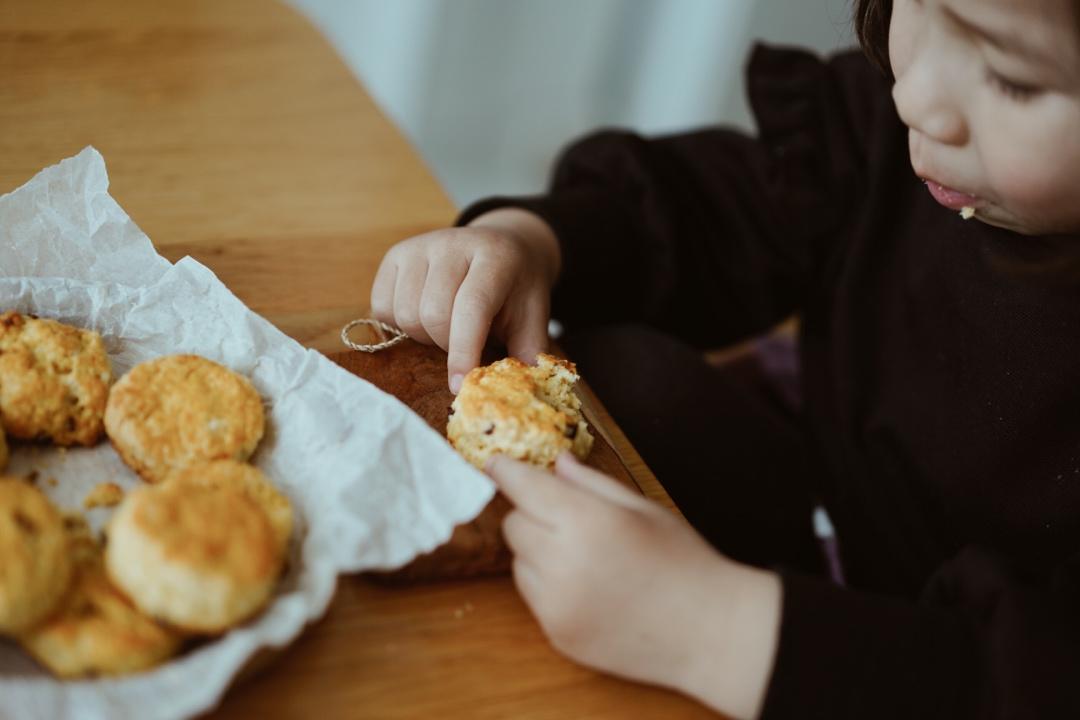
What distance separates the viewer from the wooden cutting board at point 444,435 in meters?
0.57

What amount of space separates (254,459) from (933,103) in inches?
20.7

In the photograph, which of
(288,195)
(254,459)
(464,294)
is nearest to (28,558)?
(254,459)

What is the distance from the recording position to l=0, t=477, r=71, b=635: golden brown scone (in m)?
0.46

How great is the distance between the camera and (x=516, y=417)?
0.62 metres

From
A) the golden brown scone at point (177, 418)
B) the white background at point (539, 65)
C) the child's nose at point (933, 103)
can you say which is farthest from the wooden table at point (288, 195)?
the white background at point (539, 65)

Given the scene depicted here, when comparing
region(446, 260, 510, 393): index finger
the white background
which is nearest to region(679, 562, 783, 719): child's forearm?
region(446, 260, 510, 393): index finger

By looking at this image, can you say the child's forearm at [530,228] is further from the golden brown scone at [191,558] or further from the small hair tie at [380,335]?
the golden brown scone at [191,558]

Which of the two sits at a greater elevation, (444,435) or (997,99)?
(997,99)

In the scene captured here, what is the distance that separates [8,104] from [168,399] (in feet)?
1.63

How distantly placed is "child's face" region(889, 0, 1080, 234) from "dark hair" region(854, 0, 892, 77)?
0.33 ft

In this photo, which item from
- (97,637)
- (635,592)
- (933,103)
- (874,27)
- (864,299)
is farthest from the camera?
(864,299)

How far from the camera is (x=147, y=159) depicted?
896 millimetres

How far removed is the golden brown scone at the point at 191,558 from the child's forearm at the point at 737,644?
25 centimetres

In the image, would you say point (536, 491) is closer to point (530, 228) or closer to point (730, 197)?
point (530, 228)
